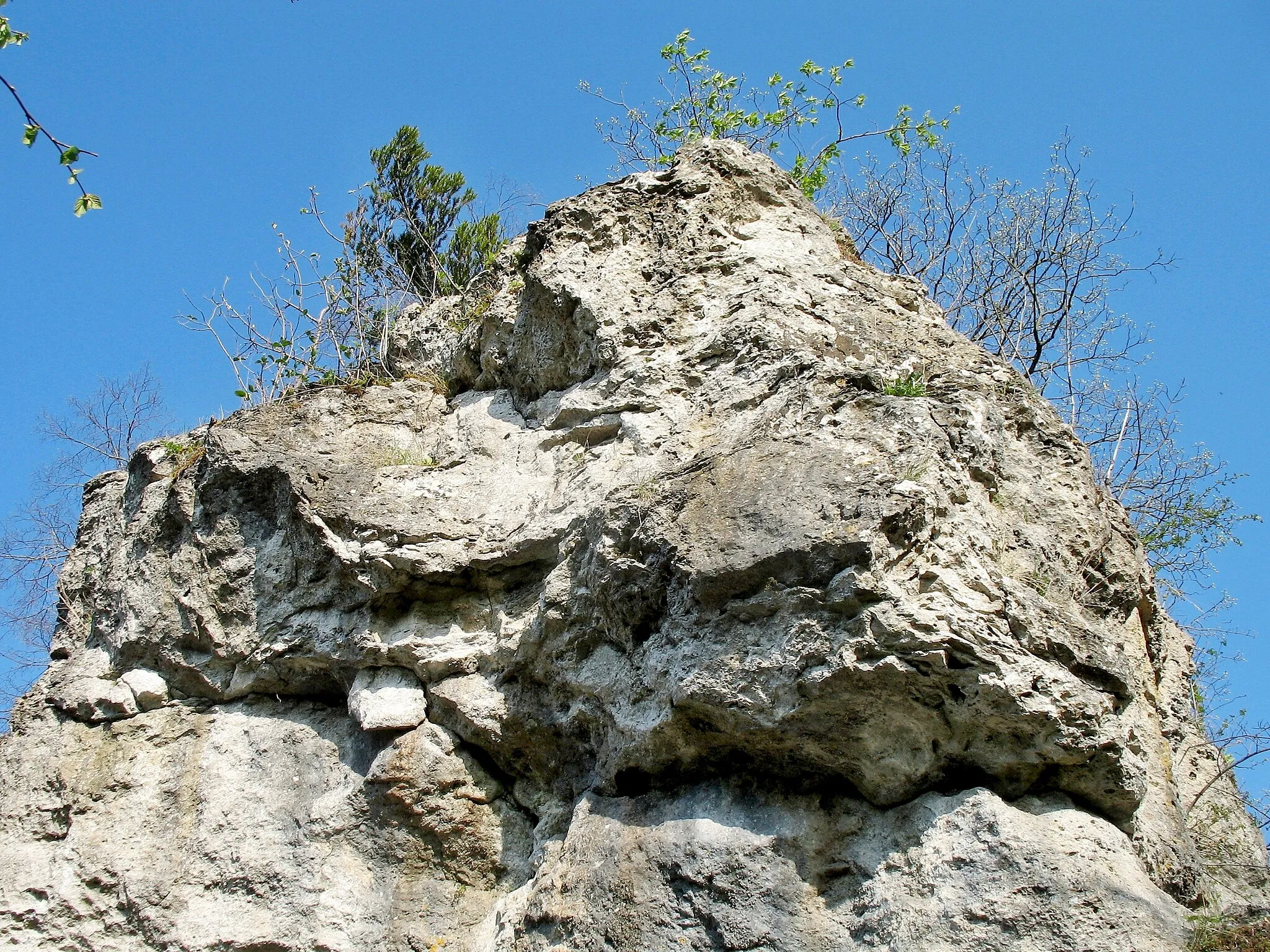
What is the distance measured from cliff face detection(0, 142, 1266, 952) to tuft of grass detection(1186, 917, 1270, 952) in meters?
0.22

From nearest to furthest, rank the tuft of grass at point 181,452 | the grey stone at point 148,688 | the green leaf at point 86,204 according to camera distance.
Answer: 1. the green leaf at point 86,204
2. the grey stone at point 148,688
3. the tuft of grass at point 181,452

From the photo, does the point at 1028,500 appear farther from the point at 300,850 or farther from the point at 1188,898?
the point at 300,850

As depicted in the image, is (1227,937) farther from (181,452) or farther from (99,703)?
(181,452)

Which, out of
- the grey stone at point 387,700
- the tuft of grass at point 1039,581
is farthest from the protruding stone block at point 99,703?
the tuft of grass at point 1039,581

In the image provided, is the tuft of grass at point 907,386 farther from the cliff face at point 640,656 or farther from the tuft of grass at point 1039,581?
the tuft of grass at point 1039,581

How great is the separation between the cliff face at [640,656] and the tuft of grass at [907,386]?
0.11 metres

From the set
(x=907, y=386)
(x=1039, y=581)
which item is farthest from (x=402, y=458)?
(x=1039, y=581)

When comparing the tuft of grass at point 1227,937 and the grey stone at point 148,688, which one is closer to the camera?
the tuft of grass at point 1227,937

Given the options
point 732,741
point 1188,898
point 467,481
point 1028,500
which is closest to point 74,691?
point 467,481

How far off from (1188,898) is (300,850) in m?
4.82

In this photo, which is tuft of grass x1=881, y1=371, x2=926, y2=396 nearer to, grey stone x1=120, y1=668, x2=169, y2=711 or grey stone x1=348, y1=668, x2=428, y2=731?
grey stone x1=348, y1=668, x2=428, y2=731

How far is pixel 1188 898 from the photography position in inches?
218

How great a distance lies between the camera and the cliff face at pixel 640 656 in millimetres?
5234

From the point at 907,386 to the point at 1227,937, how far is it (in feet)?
11.2
